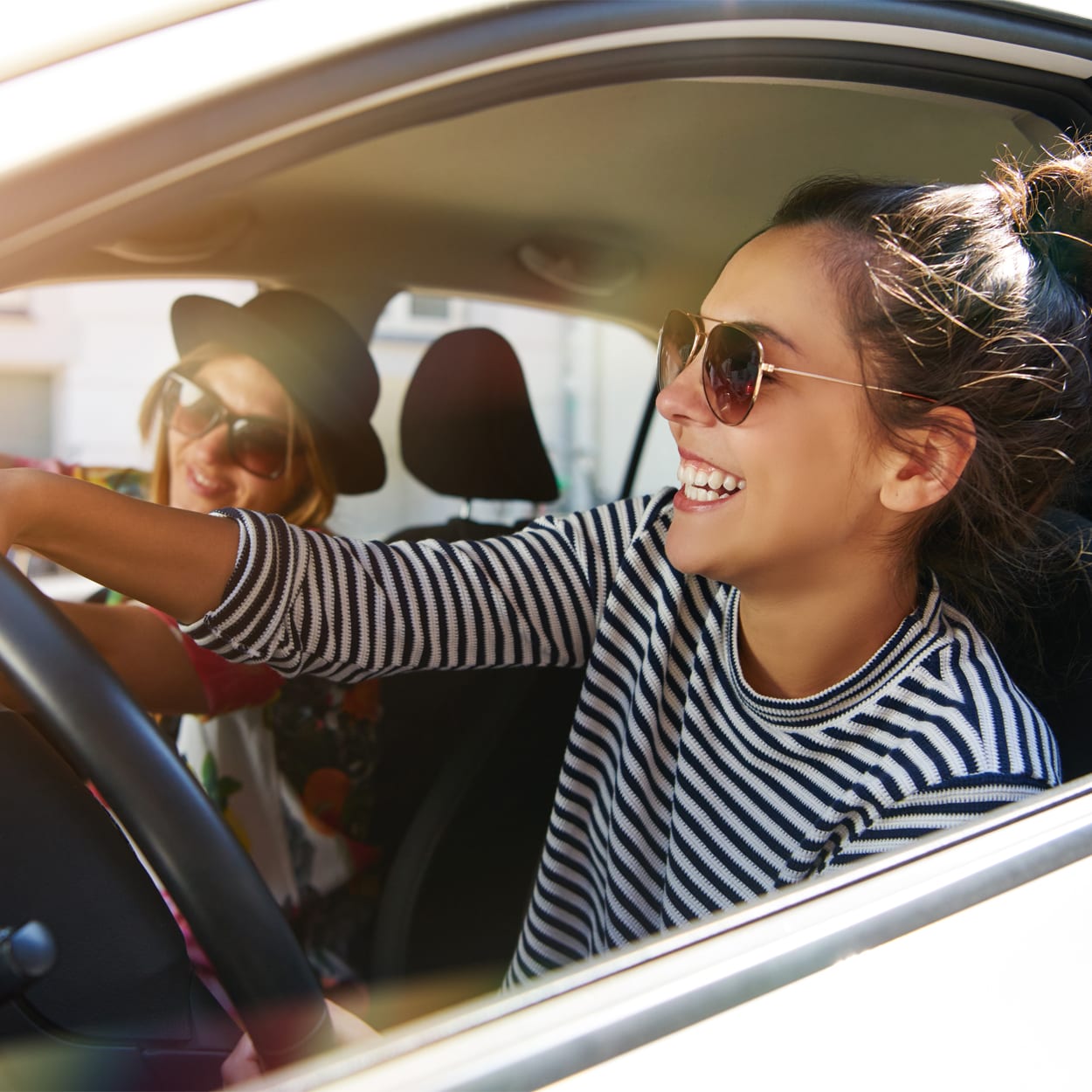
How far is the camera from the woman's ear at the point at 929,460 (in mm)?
1122

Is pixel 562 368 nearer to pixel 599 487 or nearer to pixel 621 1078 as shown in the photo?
pixel 599 487

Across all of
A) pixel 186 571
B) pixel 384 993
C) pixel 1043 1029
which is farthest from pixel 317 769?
pixel 1043 1029

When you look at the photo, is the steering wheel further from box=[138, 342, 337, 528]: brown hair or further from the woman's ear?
box=[138, 342, 337, 528]: brown hair

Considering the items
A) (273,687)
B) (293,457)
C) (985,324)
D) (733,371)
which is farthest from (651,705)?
(293,457)

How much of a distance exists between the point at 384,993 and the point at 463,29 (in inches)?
58.9

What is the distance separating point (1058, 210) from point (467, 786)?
3.95 ft

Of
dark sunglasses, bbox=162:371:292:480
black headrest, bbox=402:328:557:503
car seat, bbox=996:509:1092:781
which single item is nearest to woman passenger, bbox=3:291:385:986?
dark sunglasses, bbox=162:371:292:480

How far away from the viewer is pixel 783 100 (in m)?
1.56

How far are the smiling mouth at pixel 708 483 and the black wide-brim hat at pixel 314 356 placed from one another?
1.03 meters

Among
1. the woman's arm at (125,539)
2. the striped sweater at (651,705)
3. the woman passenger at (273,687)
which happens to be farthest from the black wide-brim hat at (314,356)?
the woman's arm at (125,539)

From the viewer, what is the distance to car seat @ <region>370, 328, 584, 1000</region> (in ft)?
5.84

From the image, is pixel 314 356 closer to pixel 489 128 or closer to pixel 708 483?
pixel 489 128

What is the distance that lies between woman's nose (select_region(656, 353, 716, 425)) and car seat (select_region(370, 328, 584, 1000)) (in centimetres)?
71

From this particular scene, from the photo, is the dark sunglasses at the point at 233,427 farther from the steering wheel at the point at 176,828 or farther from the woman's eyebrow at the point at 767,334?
the steering wheel at the point at 176,828
